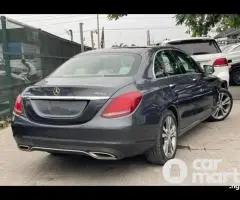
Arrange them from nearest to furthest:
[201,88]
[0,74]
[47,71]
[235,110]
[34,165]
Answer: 1. [34,165]
2. [201,88]
3. [0,74]
4. [235,110]
5. [47,71]

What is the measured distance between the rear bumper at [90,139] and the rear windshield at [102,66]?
85cm

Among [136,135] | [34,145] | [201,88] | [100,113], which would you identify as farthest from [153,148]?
[201,88]

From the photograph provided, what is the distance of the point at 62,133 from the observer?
14.9 ft

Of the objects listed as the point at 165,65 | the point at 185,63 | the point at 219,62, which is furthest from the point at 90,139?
the point at 219,62

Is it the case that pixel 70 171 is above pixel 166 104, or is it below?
below

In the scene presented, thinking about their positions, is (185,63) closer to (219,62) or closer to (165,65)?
(165,65)

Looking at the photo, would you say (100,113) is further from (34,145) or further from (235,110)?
(235,110)

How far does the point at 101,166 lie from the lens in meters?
5.27

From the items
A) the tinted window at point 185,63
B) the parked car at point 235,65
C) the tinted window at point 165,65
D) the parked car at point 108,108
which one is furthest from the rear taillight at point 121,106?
the parked car at point 235,65

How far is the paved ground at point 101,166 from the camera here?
479cm

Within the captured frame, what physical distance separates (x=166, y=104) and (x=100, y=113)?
1067mm

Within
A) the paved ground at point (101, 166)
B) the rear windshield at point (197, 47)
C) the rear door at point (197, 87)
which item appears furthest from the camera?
the rear windshield at point (197, 47)

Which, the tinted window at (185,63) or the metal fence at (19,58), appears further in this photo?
the metal fence at (19,58)

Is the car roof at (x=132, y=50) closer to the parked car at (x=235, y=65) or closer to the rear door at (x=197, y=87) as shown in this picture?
the rear door at (x=197, y=87)
